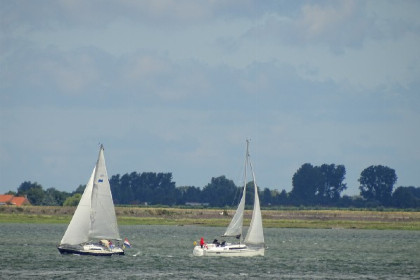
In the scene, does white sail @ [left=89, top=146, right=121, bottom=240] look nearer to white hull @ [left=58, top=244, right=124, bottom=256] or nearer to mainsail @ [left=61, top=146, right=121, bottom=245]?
mainsail @ [left=61, top=146, right=121, bottom=245]

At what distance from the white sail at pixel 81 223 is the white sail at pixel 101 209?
2.01 ft

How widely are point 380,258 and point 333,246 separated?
73.5ft

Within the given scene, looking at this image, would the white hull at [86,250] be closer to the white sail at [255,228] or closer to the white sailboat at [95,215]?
the white sailboat at [95,215]

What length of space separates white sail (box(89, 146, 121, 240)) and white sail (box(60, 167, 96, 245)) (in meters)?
0.61

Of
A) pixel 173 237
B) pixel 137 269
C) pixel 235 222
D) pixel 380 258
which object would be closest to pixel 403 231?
pixel 173 237

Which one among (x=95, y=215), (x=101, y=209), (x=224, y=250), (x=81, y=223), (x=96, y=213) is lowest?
(x=224, y=250)

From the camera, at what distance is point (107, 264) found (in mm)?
92250

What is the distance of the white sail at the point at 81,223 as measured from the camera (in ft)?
315

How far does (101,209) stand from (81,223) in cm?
235

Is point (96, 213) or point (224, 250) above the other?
point (96, 213)

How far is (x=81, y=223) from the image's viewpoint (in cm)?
9588

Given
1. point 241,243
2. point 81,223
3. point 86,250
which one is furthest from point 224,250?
point 81,223

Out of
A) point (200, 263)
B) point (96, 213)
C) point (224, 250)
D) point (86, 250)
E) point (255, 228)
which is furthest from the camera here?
point (255, 228)

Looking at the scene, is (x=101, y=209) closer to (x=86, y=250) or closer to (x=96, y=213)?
(x=96, y=213)
